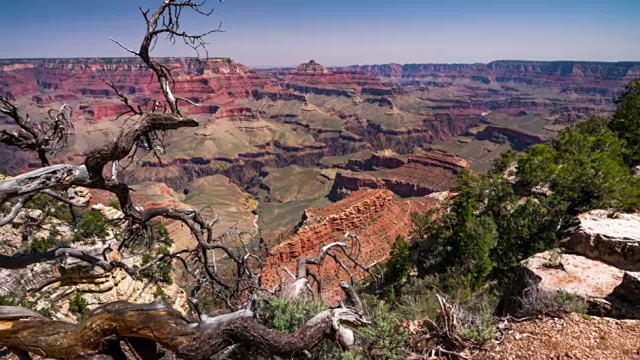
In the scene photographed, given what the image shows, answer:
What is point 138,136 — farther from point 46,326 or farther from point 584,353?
point 584,353

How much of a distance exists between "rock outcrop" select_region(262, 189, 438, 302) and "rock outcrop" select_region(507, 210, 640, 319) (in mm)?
15790

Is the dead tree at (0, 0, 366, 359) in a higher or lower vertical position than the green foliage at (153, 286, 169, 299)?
higher

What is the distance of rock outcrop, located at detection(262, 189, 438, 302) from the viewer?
29.7m

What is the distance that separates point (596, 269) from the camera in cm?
1128

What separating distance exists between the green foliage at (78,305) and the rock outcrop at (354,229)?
1255 cm

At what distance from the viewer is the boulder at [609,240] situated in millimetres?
11281

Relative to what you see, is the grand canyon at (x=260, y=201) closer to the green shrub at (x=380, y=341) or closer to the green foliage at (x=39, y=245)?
the green shrub at (x=380, y=341)

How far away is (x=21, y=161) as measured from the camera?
132 m

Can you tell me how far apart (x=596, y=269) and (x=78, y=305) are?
1940 centimetres

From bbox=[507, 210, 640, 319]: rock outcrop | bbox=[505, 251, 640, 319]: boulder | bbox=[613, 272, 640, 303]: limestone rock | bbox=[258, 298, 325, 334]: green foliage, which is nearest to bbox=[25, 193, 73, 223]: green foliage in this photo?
bbox=[258, 298, 325, 334]: green foliage

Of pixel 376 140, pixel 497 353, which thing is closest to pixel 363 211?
pixel 497 353

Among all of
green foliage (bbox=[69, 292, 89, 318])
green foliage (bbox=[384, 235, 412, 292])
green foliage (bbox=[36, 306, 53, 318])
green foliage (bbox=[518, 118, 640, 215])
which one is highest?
green foliage (bbox=[518, 118, 640, 215])

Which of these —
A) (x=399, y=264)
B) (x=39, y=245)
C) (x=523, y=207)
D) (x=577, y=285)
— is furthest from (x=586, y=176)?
(x=39, y=245)

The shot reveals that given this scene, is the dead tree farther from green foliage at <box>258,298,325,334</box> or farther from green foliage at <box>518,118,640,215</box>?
green foliage at <box>518,118,640,215</box>
